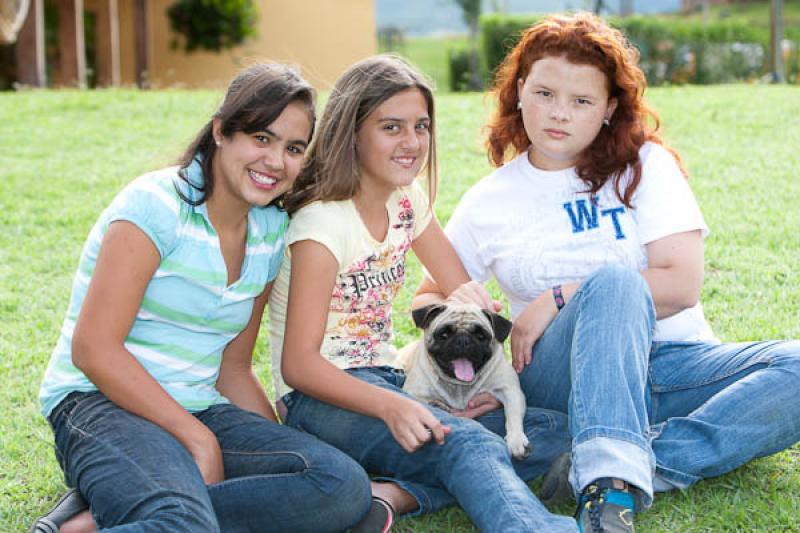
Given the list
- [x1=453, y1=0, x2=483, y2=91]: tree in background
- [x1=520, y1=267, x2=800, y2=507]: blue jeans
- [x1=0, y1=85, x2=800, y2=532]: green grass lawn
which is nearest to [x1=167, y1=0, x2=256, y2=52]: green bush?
[x1=453, y1=0, x2=483, y2=91]: tree in background

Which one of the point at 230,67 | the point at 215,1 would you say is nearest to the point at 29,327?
the point at 215,1

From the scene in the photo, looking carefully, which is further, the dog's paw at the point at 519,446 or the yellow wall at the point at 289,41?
the yellow wall at the point at 289,41

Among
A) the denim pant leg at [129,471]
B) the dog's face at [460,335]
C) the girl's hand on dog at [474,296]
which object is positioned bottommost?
the denim pant leg at [129,471]

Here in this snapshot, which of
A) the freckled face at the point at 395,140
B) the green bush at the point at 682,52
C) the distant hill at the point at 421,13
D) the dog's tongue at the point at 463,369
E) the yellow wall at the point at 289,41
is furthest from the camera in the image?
the distant hill at the point at 421,13

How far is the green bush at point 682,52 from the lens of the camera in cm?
1905

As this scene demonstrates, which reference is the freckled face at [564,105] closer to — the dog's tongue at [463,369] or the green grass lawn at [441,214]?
the dog's tongue at [463,369]

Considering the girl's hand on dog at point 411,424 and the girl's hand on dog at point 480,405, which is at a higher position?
the girl's hand on dog at point 411,424

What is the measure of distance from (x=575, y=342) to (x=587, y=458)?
1.42 feet

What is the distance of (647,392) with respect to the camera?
3.72 m

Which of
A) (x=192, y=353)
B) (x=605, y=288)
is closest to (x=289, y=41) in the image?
(x=192, y=353)

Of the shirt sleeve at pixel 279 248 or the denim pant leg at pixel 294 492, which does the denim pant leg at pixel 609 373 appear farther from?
the shirt sleeve at pixel 279 248

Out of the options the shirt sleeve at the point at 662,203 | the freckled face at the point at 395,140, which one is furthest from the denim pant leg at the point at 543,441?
the freckled face at the point at 395,140

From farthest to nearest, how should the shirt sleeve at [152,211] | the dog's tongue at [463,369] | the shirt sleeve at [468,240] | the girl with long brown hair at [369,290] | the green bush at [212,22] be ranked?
the green bush at [212,22]
the shirt sleeve at [468,240]
the dog's tongue at [463,369]
the girl with long brown hair at [369,290]
the shirt sleeve at [152,211]

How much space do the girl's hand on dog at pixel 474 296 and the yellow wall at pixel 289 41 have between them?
55.7 ft
